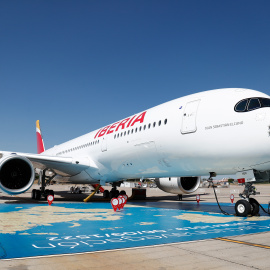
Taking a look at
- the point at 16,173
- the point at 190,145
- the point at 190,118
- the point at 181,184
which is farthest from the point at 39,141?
the point at 190,145

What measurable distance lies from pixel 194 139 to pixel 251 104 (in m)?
1.81

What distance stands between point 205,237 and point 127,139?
259 inches

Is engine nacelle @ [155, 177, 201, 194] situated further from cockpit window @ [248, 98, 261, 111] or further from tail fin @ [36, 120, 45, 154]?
tail fin @ [36, 120, 45, 154]

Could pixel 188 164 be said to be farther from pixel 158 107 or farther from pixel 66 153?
pixel 66 153

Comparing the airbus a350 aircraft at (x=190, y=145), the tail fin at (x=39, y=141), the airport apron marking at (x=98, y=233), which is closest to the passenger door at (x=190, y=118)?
the airbus a350 aircraft at (x=190, y=145)

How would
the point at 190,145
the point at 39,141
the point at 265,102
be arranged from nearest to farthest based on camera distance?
the point at 265,102, the point at 190,145, the point at 39,141

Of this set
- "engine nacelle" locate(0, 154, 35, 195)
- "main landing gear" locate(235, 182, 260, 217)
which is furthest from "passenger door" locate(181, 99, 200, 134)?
"engine nacelle" locate(0, 154, 35, 195)

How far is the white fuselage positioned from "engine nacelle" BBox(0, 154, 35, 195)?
3263mm

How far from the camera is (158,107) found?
11.2 metres

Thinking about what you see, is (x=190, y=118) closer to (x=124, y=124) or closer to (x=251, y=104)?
(x=251, y=104)

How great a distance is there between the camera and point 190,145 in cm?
893

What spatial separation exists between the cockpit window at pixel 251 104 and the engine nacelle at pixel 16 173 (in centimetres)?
824

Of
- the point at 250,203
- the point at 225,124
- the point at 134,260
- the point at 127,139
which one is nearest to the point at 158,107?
the point at 127,139

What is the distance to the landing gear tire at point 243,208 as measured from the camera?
841cm
